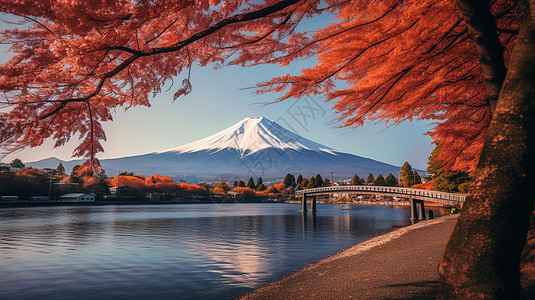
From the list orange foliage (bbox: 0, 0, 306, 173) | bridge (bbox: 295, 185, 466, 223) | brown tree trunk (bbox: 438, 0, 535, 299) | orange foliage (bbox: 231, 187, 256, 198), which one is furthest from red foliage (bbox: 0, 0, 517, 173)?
orange foliage (bbox: 231, 187, 256, 198)

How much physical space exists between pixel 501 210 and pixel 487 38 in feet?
9.90

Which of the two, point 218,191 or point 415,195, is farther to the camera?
point 218,191

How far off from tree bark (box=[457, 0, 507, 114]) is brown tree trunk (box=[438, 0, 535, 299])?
5.04 ft

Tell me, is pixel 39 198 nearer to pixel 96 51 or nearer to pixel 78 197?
pixel 78 197

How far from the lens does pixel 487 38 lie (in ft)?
15.7

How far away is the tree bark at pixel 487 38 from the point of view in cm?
469

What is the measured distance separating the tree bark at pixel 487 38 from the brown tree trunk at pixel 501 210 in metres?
1.54

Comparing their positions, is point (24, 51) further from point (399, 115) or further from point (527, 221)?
point (399, 115)

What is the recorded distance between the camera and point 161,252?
22234 millimetres

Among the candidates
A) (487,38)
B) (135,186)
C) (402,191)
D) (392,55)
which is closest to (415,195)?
(402,191)

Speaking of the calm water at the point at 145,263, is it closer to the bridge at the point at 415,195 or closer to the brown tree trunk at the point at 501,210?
the brown tree trunk at the point at 501,210

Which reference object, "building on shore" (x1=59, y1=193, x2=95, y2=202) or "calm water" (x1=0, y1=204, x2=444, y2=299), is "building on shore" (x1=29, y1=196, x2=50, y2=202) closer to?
"building on shore" (x1=59, y1=193, x2=95, y2=202)

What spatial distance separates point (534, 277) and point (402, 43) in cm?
550

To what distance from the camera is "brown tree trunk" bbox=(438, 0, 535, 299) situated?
3191mm
